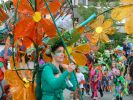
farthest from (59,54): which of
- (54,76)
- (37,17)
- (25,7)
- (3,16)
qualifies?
(3,16)

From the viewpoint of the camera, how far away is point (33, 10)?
5008 mm

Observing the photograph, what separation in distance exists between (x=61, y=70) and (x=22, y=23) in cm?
67

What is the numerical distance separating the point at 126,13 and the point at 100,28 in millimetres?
1386

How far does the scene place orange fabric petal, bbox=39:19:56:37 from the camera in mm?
4969

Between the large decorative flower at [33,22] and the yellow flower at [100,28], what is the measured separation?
0.87m

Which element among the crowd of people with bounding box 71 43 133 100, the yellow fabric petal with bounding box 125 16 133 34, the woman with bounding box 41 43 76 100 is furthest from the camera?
the crowd of people with bounding box 71 43 133 100

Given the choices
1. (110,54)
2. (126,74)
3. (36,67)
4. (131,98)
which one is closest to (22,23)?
(36,67)

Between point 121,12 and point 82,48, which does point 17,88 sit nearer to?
point 82,48

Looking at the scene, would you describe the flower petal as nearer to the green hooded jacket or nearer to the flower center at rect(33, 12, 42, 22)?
the flower center at rect(33, 12, 42, 22)

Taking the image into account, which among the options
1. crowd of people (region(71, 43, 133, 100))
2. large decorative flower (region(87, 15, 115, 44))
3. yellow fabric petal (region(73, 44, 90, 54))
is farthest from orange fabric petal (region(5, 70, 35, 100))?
crowd of people (region(71, 43, 133, 100))

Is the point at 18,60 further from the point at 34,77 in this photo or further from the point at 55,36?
the point at 55,36

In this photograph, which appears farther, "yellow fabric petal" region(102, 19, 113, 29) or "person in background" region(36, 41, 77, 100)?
"yellow fabric petal" region(102, 19, 113, 29)

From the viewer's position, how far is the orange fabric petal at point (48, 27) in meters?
4.97

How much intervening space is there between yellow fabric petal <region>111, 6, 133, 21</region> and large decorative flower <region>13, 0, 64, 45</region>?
2.62 ft
